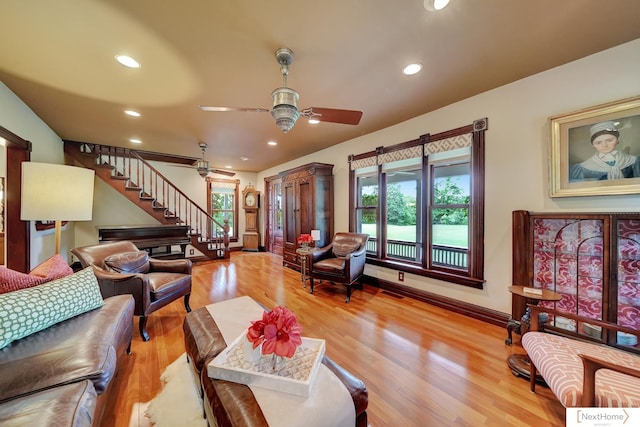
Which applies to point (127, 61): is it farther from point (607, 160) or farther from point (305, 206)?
point (607, 160)

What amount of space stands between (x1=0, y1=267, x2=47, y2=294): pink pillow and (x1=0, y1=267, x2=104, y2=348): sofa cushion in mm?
100

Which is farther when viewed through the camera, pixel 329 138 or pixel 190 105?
pixel 329 138

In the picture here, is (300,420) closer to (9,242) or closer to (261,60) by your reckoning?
(261,60)

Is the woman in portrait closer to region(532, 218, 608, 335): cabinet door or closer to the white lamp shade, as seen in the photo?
region(532, 218, 608, 335): cabinet door

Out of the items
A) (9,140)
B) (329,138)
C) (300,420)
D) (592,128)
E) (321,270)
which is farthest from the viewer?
(329,138)

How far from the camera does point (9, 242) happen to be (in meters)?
2.87

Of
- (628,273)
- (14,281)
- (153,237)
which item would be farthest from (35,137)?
(628,273)

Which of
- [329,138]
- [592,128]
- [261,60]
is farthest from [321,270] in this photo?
[592,128]

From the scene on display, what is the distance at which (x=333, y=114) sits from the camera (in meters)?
2.16

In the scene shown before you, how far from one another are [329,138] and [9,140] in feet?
13.9

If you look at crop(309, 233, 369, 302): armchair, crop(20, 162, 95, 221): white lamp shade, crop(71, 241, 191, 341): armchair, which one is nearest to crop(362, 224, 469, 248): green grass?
crop(309, 233, 369, 302): armchair

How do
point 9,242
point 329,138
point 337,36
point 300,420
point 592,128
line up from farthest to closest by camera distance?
point 329,138
point 9,242
point 592,128
point 337,36
point 300,420

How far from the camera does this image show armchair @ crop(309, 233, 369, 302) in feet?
10.9

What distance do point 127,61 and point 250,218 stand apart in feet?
18.0
